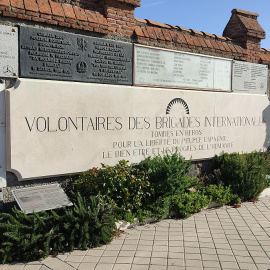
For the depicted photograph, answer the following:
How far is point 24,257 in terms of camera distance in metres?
3.59

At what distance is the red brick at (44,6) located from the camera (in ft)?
14.7

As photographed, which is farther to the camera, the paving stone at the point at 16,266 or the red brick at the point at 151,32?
the red brick at the point at 151,32

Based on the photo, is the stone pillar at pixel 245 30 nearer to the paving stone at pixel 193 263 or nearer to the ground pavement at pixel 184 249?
the ground pavement at pixel 184 249

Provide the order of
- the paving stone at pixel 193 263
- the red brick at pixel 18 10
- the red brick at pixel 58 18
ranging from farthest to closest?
the red brick at pixel 58 18 → the red brick at pixel 18 10 → the paving stone at pixel 193 263

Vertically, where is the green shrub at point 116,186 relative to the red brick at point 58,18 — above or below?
below

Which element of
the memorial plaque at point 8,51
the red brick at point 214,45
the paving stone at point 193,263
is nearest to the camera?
the paving stone at point 193,263

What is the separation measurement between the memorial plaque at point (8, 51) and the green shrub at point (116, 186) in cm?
165

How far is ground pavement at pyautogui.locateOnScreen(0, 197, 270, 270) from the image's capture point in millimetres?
3518

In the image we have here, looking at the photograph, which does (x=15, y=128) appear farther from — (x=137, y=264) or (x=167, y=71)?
(x=167, y=71)

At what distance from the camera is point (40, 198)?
13.5 feet

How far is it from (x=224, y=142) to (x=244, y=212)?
5.82 feet

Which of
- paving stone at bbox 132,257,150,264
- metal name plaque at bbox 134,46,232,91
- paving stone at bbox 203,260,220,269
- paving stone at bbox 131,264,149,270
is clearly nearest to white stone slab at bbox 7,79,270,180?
metal name plaque at bbox 134,46,232,91

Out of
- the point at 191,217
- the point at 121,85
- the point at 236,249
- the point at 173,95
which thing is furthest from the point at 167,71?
the point at 236,249

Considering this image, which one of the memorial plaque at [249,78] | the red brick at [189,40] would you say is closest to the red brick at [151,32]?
the red brick at [189,40]
